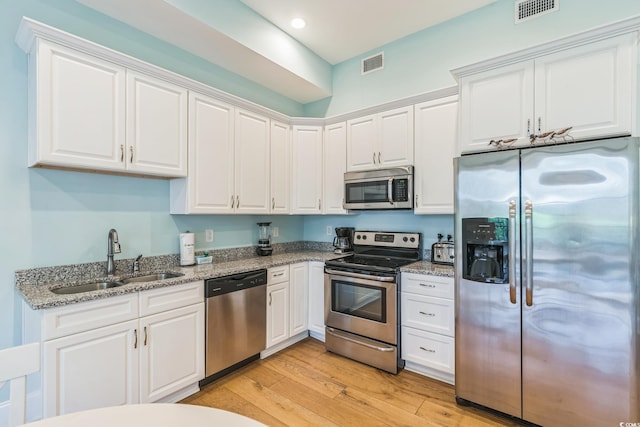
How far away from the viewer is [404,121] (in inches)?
119

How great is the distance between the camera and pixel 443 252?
295 cm

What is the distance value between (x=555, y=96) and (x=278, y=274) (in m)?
2.66

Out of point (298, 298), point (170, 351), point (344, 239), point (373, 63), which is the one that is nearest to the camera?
point (170, 351)

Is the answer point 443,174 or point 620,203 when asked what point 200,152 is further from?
point 620,203

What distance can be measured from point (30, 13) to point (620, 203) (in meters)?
3.92

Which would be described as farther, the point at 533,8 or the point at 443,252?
the point at 443,252

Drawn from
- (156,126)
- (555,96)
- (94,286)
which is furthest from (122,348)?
(555,96)

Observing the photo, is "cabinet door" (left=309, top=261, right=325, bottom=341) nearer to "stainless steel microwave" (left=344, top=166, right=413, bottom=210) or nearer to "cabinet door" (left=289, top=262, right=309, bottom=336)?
"cabinet door" (left=289, top=262, right=309, bottom=336)

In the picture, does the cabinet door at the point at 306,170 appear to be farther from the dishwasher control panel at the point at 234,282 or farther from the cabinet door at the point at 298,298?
the dishwasher control panel at the point at 234,282

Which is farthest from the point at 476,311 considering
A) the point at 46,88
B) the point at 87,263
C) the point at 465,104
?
the point at 46,88

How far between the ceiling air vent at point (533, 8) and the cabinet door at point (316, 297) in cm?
298

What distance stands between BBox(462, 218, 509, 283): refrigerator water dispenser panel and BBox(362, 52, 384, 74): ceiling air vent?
2275mm

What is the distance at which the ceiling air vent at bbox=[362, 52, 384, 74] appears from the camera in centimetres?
356

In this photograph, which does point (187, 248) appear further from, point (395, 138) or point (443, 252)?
point (443, 252)
